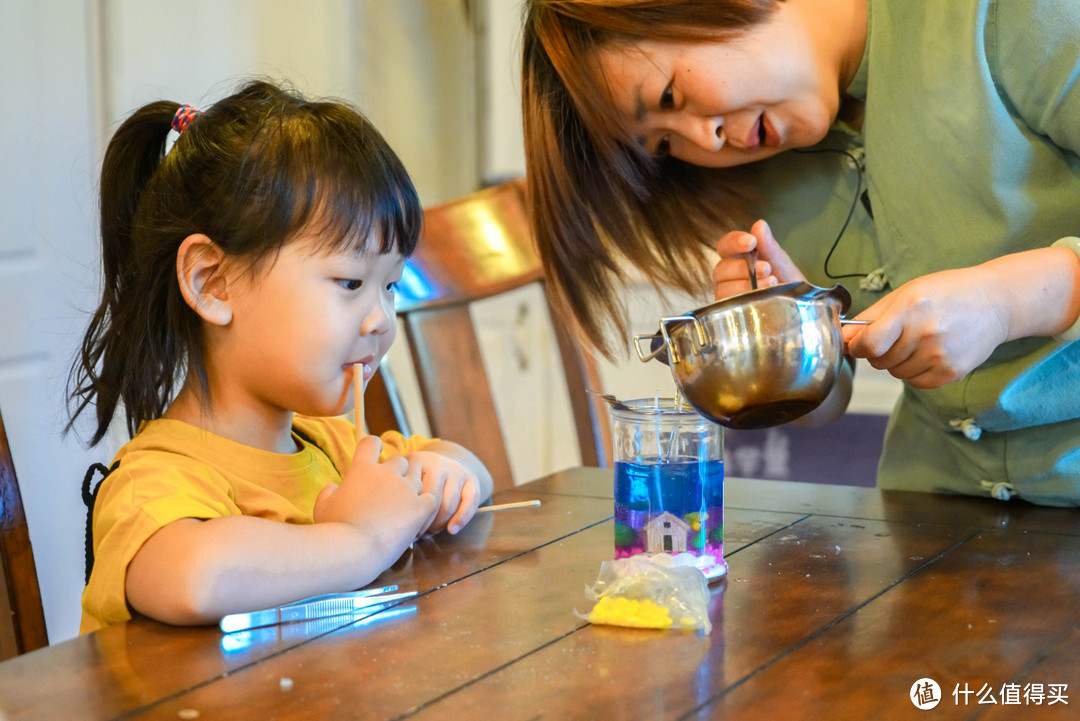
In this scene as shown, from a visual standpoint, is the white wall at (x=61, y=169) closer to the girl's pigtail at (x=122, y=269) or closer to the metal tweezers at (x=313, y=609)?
the girl's pigtail at (x=122, y=269)

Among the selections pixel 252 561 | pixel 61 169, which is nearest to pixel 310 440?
pixel 252 561

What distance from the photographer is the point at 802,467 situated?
10.6 ft

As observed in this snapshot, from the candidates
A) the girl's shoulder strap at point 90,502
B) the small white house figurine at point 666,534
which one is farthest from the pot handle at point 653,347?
the girl's shoulder strap at point 90,502

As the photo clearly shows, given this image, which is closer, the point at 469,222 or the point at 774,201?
the point at 774,201

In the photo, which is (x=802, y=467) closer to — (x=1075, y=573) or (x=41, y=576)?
(x=41, y=576)

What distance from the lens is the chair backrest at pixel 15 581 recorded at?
2.89ft

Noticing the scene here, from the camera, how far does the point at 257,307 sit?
3.21 ft

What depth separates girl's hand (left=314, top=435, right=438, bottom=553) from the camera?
856mm

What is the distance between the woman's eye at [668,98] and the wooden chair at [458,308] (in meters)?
0.37

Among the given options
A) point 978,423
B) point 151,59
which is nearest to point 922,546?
point 978,423

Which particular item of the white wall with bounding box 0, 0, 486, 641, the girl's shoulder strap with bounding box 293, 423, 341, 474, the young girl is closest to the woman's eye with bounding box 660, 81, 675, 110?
the young girl

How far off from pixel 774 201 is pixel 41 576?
1.39 m

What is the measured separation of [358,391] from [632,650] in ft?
1.41

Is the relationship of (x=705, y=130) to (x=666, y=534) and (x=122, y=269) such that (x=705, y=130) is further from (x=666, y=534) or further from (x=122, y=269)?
(x=122, y=269)
